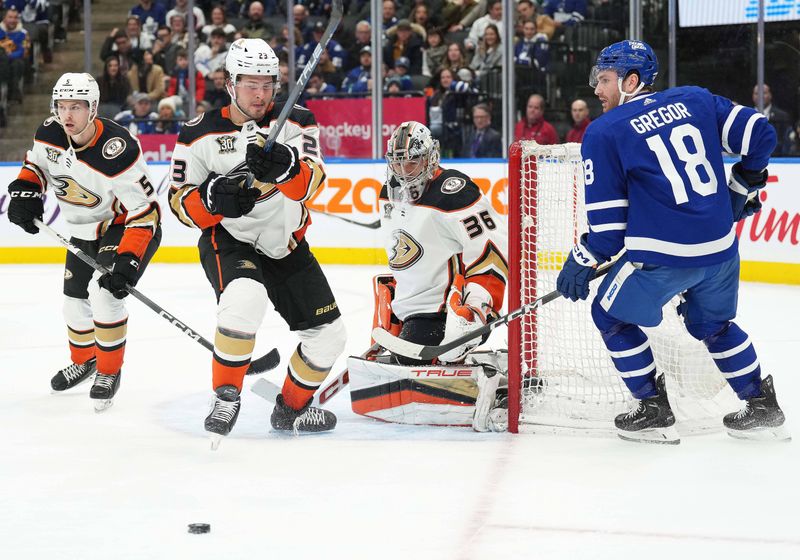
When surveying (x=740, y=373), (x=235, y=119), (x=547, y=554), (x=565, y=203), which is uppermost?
(x=235, y=119)

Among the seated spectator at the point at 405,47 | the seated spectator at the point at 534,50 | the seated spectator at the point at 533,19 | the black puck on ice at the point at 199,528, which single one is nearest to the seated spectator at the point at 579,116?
the seated spectator at the point at 534,50

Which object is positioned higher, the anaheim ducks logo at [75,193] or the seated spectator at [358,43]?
the seated spectator at [358,43]

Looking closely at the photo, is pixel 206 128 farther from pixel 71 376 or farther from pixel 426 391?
pixel 71 376

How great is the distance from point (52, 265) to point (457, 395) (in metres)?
5.74

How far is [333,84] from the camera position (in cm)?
870

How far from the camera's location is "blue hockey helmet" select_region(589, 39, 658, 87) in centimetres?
305

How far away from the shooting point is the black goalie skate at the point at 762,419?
3.15 metres

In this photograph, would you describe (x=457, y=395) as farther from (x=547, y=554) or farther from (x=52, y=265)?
(x=52, y=265)

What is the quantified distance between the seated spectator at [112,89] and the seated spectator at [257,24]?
1.04 m

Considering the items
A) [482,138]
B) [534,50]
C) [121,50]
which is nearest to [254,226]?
[482,138]

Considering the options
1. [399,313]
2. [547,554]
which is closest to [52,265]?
[399,313]

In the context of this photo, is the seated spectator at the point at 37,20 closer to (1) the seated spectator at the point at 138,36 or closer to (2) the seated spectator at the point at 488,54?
(1) the seated spectator at the point at 138,36

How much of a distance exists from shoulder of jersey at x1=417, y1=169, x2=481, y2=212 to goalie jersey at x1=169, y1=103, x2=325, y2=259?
0.40 meters

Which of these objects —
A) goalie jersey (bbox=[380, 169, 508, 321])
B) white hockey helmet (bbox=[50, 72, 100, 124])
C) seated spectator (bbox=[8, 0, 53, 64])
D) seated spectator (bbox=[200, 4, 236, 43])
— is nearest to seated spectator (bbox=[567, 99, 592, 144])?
seated spectator (bbox=[200, 4, 236, 43])
